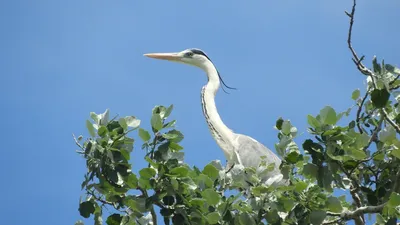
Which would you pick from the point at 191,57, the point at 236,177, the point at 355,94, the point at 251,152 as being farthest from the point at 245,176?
the point at 191,57

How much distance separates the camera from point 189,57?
891 centimetres

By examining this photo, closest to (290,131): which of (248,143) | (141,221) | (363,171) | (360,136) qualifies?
(360,136)

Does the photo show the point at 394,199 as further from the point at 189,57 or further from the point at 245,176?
the point at 189,57

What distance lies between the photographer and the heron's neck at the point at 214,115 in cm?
771

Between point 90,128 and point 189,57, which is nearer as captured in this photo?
point 90,128

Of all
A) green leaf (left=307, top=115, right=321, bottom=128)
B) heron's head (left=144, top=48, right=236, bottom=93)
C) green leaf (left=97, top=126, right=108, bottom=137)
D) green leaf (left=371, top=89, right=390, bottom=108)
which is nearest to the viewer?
green leaf (left=307, top=115, right=321, bottom=128)

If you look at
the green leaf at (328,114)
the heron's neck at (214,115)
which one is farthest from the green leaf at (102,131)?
the heron's neck at (214,115)

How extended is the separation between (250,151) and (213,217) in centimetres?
354

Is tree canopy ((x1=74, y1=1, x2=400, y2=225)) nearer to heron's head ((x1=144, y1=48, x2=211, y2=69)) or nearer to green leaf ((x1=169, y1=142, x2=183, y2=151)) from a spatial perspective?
green leaf ((x1=169, y1=142, x2=183, y2=151))

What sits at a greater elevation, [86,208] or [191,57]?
[191,57]

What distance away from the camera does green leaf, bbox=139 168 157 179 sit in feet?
12.6

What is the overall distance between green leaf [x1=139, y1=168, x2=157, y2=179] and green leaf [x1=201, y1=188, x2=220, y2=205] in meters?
0.27

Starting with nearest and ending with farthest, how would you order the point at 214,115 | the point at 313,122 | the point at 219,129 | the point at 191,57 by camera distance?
1. the point at 313,122
2. the point at 219,129
3. the point at 214,115
4. the point at 191,57

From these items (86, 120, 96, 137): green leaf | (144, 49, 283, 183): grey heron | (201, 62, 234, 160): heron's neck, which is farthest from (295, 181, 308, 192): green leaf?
(201, 62, 234, 160): heron's neck
